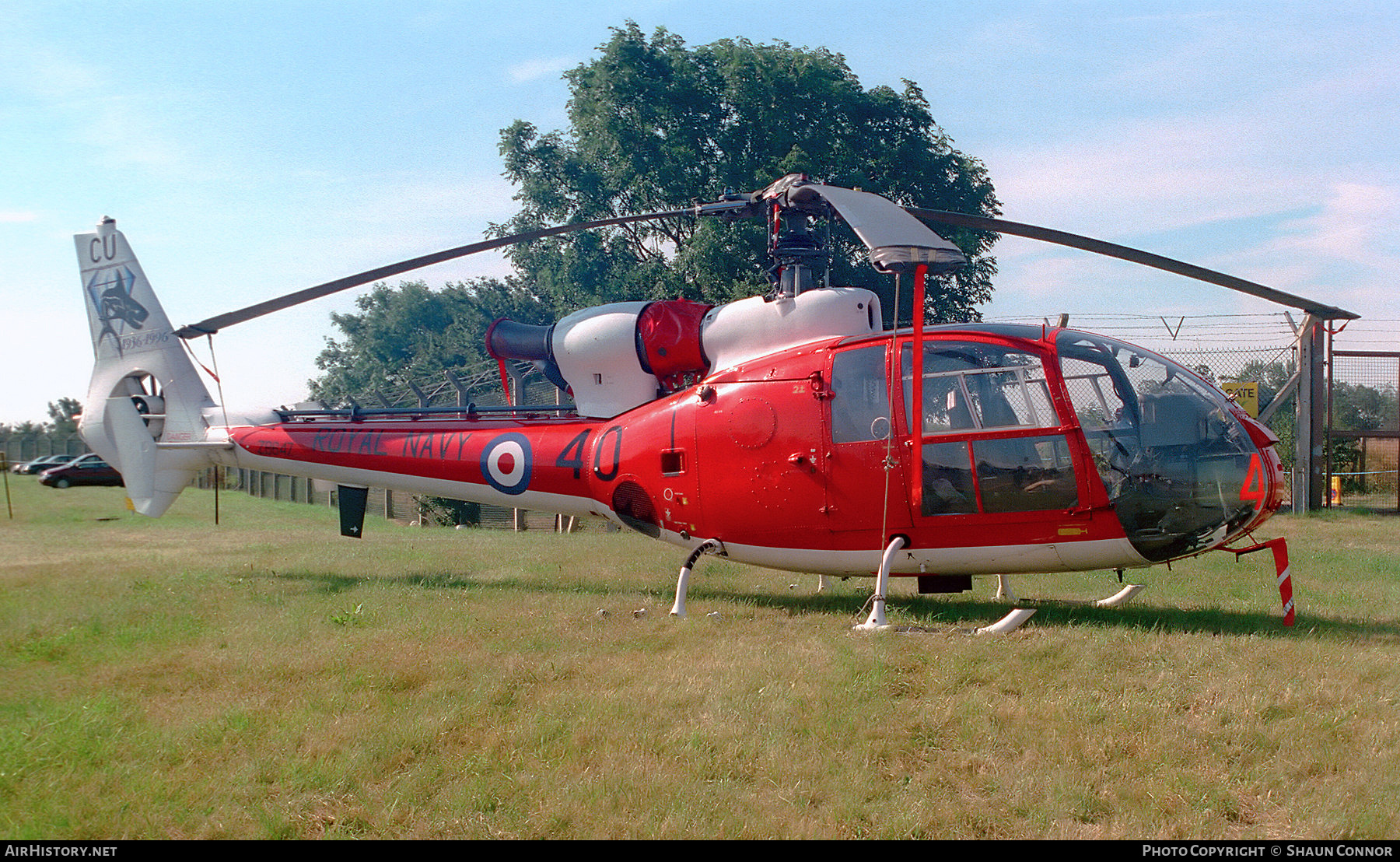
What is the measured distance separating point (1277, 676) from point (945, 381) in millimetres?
3031

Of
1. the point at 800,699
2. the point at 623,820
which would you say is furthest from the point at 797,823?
the point at 800,699

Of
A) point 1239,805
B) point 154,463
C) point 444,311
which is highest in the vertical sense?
point 444,311

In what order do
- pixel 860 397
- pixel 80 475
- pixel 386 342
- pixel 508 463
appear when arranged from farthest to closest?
pixel 386 342, pixel 80 475, pixel 508 463, pixel 860 397

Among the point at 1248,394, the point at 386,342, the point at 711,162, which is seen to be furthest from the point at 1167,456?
the point at 386,342

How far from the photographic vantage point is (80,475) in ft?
117

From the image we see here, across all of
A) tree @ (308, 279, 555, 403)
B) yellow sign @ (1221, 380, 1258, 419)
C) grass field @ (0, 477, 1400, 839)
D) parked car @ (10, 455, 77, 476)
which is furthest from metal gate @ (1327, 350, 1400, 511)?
parked car @ (10, 455, 77, 476)

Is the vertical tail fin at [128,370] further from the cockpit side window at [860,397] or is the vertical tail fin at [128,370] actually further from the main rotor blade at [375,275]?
the cockpit side window at [860,397]

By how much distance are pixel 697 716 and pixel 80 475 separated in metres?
38.7

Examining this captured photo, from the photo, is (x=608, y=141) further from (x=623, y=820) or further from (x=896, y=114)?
(x=623, y=820)

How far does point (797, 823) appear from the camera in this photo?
405 cm

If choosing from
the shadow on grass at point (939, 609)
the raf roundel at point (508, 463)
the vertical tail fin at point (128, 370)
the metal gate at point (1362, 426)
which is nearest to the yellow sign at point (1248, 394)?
the metal gate at point (1362, 426)

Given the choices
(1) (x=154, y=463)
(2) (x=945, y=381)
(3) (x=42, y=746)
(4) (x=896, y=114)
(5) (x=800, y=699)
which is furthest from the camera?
(4) (x=896, y=114)

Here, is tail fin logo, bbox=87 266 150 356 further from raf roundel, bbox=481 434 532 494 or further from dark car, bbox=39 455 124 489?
dark car, bbox=39 455 124 489

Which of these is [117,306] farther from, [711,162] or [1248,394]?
[1248,394]
